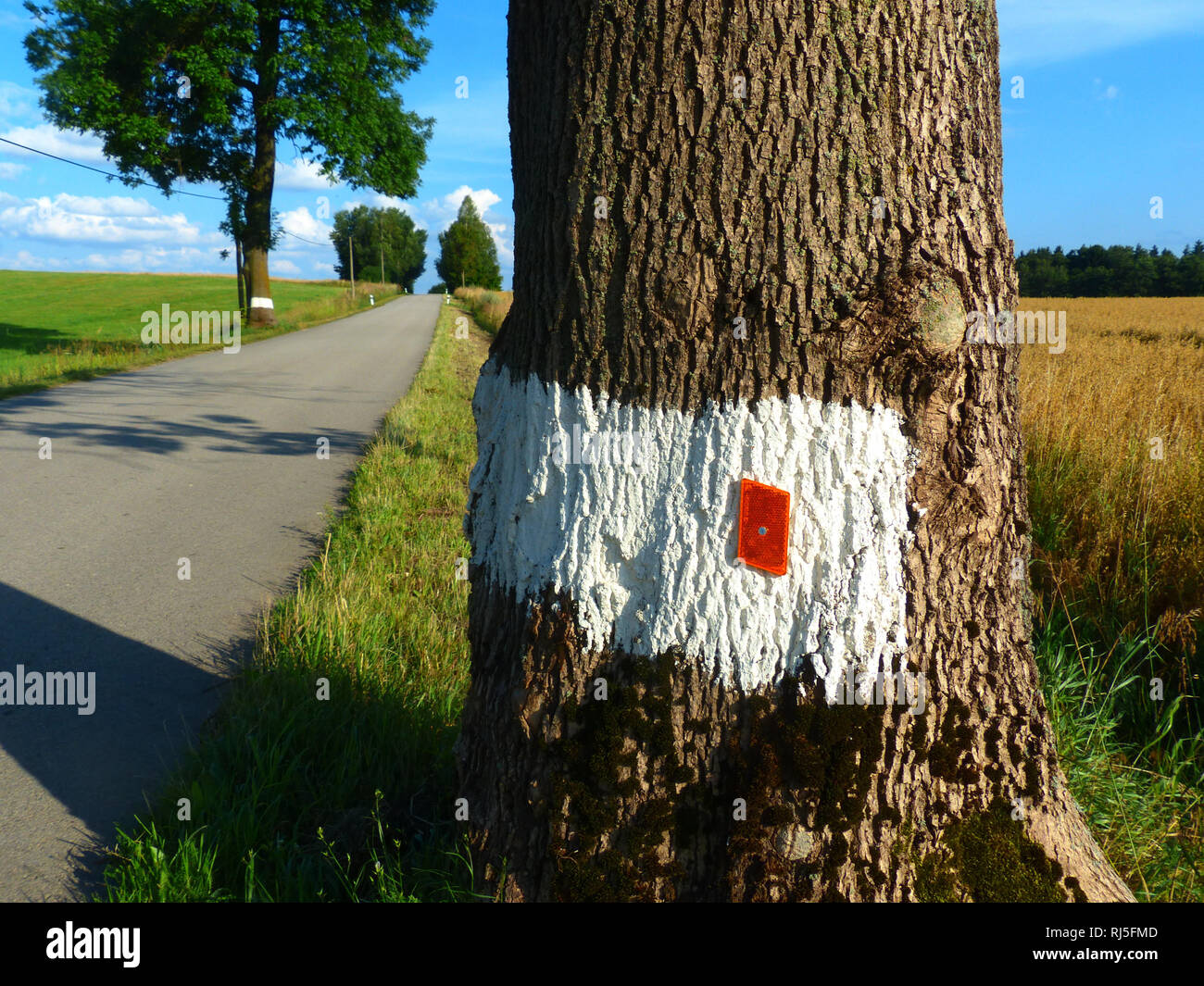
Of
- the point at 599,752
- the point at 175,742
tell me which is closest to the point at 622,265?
the point at 599,752

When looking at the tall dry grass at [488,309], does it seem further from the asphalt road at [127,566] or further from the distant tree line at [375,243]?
the distant tree line at [375,243]

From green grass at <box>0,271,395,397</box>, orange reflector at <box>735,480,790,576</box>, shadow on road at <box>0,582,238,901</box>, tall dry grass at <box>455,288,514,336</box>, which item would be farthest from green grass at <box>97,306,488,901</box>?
tall dry grass at <box>455,288,514,336</box>

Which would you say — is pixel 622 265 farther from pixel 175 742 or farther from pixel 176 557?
pixel 176 557

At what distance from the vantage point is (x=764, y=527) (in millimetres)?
1830

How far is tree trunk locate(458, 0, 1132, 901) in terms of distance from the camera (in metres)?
1.79

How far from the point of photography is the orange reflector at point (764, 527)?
1.82 m

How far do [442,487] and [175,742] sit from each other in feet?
11.6

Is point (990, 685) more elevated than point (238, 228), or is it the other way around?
point (238, 228)

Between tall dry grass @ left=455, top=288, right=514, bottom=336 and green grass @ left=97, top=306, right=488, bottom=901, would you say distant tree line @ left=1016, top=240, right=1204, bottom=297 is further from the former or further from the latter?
green grass @ left=97, top=306, right=488, bottom=901

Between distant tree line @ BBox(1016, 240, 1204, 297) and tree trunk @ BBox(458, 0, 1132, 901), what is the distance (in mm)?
54180

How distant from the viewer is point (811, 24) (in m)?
1.75

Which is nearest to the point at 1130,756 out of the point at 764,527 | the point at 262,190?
the point at 764,527

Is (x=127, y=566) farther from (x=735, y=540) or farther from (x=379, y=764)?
(x=735, y=540)

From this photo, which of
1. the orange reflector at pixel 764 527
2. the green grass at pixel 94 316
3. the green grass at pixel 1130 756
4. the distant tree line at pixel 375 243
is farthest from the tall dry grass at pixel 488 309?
the distant tree line at pixel 375 243
